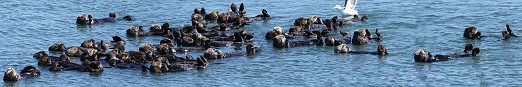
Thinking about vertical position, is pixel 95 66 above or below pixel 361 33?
below

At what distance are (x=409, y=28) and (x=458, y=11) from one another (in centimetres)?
566

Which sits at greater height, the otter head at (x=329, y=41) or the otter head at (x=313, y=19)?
the otter head at (x=313, y=19)

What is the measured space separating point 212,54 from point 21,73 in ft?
22.5

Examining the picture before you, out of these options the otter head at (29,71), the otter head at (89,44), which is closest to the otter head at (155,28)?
the otter head at (89,44)

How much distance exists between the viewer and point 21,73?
3838 cm

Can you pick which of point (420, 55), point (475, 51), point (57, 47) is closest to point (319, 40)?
point (420, 55)

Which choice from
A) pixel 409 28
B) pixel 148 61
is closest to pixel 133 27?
pixel 148 61

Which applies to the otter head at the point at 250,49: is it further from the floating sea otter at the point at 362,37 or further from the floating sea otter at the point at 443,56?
the floating sea otter at the point at 443,56

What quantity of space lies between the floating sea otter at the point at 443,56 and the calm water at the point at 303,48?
32 cm

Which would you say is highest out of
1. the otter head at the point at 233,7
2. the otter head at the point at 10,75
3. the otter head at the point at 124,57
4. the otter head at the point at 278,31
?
the otter head at the point at 233,7

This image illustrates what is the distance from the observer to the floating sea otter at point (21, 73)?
37.2 meters

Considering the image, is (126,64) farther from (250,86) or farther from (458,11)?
(458,11)

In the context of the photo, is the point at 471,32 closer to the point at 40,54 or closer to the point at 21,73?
the point at 40,54

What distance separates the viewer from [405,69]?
38.8 m
